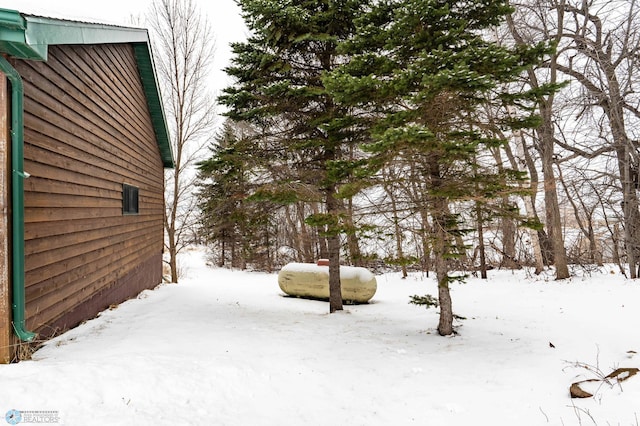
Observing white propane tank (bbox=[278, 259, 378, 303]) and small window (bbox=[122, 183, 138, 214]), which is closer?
small window (bbox=[122, 183, 138, 214])

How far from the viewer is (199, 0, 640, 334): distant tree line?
5.07 m

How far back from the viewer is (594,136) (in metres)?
10.9

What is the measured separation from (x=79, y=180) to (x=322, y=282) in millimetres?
7203

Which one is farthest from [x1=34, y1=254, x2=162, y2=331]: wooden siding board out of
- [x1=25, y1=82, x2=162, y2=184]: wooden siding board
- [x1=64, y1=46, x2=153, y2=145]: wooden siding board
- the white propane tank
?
the white propane tank

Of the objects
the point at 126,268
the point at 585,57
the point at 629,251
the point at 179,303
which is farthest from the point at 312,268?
the point at 585,57

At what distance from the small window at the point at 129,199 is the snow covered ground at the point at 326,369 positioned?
2.18 m

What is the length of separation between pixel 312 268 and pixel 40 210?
7923 mm

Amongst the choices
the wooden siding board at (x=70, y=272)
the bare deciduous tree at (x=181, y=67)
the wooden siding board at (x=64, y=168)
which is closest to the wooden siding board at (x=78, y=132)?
the wooden siding board at (x=64, y=168)

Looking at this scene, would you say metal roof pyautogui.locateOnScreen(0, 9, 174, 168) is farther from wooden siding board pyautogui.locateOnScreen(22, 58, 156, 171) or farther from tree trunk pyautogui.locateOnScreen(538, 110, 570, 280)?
tree trunk pyautogui.locateOnScreen(538, 110, 570, 280)

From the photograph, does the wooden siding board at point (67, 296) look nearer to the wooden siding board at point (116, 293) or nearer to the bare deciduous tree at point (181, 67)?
the wooden siding board at point (116, 293)

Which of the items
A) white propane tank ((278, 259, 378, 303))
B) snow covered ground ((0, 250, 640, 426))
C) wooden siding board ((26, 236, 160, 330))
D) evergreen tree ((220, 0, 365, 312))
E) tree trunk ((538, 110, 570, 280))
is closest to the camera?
snow covered ground ((0, 250, 640, 426))

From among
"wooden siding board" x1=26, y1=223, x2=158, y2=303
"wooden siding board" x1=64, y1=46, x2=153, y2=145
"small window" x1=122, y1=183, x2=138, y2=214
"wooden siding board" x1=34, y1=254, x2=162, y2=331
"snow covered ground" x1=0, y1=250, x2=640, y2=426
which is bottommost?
"snow covered ground" x1=0, y1=250, x2=640, y2=426

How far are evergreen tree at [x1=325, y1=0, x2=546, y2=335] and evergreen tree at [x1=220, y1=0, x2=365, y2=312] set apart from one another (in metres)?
1.18

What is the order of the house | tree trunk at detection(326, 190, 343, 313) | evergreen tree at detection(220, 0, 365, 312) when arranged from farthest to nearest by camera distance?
tree trunk at detection(326, 190, 343, 313) < evergreen tree at detection(220, 0, 365, 312) < the house
